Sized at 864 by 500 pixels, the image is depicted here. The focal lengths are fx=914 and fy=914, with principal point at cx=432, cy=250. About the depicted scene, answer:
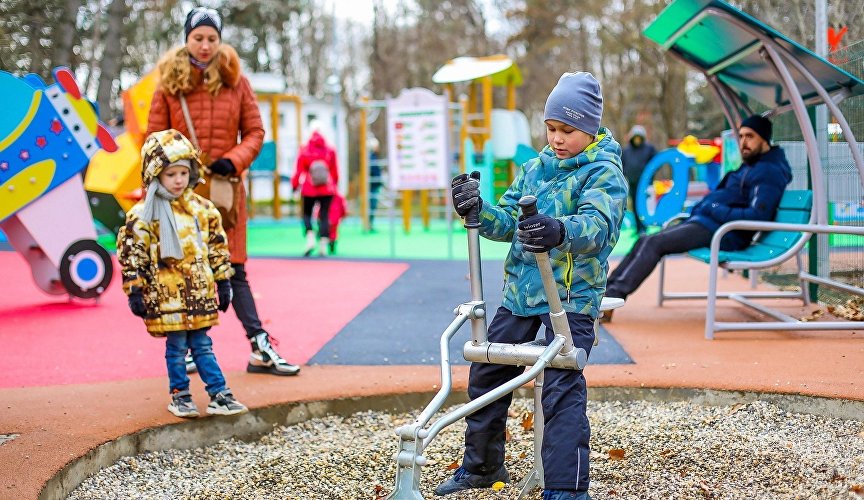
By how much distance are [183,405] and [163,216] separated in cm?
82

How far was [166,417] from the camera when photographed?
395 cm

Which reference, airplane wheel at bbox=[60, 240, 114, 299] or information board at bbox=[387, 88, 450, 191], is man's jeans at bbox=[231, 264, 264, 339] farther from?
information board at bbox=[387, 88, 450, 191]

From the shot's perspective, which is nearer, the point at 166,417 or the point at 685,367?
the point at 166,417

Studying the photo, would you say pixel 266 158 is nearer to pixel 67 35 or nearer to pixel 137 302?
pixel 67 35

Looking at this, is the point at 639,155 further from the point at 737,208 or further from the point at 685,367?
the point at 685,367

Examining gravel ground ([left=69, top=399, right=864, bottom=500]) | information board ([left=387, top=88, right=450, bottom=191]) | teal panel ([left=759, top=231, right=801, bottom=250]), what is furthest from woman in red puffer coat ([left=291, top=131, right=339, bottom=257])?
gravel ground ([left=69, top=399, right=864, bottom=500])

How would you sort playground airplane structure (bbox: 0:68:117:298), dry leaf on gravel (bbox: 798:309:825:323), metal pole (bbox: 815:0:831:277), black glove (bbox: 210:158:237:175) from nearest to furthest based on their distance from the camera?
1. black glove (bbox: 210:158:237:175)
2. dry leaf on gravel (bbox: 798:309:825:323)
3. metal pole (bbox: 815:0:831:277)
4. playground airplane structure (bbox: 0:68:117:298)

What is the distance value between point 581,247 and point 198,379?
2663mm

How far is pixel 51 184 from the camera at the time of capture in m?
7.45

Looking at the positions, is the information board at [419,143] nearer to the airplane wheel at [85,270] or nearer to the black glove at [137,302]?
the airplane wheel at [85,270]

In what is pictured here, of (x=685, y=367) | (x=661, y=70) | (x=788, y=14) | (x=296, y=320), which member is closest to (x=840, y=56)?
(x=788, y=14)

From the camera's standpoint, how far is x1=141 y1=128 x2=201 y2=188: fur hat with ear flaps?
3891 mm

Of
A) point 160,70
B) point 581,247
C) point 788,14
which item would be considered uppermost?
point 788,14

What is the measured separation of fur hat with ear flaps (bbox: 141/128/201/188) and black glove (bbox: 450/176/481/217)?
5.49ft
